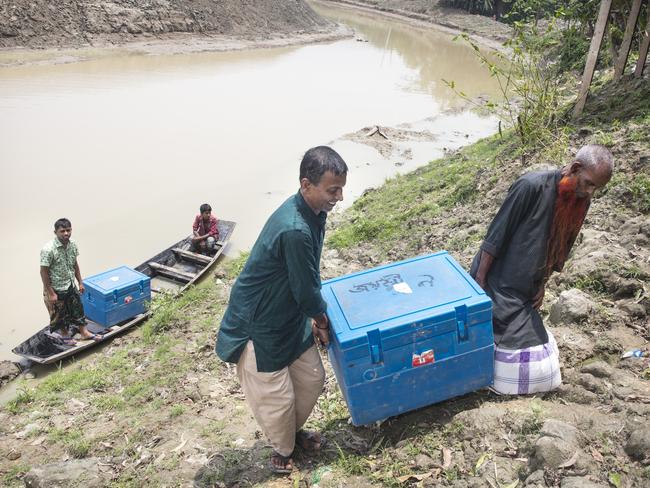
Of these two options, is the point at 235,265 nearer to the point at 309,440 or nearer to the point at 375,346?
the point at 309,440

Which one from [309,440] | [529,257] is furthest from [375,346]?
[529,257]

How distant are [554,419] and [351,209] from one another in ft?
26.9

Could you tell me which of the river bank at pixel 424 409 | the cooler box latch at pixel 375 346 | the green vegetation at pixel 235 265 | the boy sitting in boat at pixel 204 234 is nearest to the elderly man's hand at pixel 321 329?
the cooler box latch at pixel 375 346

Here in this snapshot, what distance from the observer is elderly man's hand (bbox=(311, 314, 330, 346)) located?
3176 mm

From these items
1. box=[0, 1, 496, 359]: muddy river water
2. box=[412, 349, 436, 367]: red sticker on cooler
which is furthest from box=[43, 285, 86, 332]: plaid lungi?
box=[412, 349, 436, 367]: red sticker on cooler

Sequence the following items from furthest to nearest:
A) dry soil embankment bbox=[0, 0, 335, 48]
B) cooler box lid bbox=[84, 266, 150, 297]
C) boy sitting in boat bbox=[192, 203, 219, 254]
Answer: dry soil embankment bbox=[0, 0, 335, 48] → boy sitting in boat bbox=[192, 203, 219, 254] → cooler box lid bbox=[84, 266, 150, 297]

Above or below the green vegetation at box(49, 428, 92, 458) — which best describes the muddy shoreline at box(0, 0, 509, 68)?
above

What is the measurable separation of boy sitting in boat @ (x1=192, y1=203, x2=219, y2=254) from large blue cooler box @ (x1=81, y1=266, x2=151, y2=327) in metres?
1.96

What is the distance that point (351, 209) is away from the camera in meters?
11.2

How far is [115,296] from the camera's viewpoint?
23.6 feet

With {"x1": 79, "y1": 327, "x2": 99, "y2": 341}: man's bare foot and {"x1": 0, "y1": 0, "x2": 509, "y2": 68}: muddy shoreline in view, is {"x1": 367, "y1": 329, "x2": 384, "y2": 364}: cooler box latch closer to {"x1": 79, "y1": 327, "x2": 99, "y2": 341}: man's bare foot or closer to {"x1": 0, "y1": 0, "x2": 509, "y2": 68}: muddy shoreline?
{"x1": 79, "y1": 327, "x2": 99, "y2": 341}: man's bare foot

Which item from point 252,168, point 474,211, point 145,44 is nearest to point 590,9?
point 474,211

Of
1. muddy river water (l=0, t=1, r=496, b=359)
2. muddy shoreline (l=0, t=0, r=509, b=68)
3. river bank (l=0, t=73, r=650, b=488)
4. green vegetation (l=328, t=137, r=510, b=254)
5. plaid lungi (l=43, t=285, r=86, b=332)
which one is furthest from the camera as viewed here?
muddy shoreline (l=0, t=0, r=509, b=68)

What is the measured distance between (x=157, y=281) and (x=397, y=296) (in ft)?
20.7
